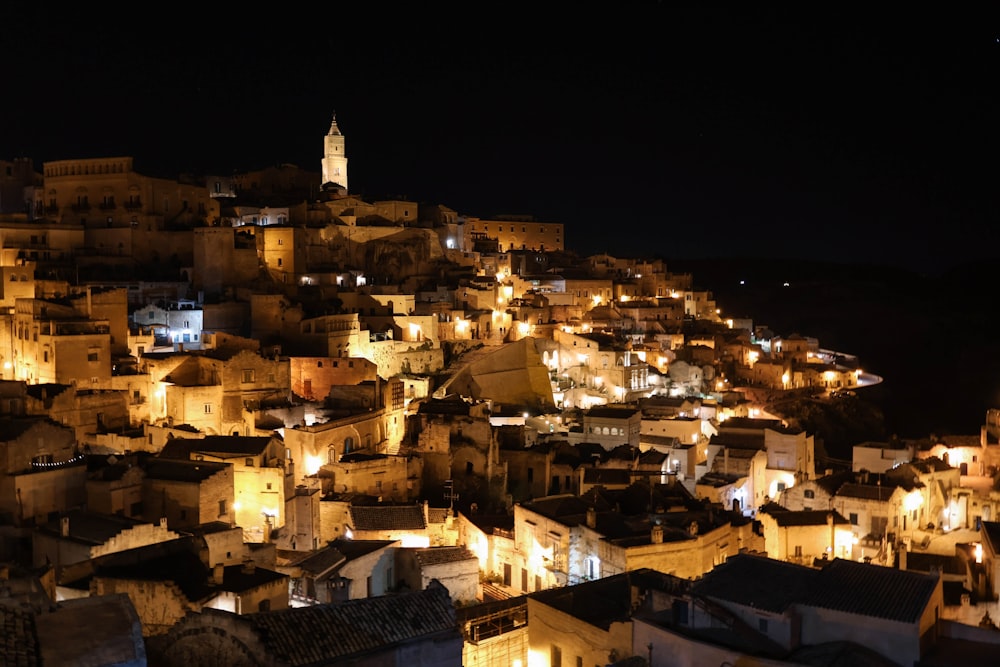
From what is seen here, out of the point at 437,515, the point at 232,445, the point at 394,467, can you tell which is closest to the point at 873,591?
the point at 437,515

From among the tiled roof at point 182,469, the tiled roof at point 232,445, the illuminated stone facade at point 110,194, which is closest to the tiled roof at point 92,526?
the tiled roof at point 182,469

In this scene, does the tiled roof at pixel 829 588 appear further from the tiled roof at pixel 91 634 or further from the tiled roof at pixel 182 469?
the tiled roof at pixel 182 469

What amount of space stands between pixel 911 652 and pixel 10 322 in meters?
27.6

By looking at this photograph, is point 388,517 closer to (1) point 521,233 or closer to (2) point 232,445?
(2) point 232,445

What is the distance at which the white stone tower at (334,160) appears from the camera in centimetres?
6066

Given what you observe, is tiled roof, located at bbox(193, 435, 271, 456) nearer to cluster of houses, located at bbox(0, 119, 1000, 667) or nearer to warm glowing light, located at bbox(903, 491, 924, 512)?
cluster of houses, located at bbox(0, 119, 1000, 667)

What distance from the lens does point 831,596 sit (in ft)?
40.4

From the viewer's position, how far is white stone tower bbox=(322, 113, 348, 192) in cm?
6066

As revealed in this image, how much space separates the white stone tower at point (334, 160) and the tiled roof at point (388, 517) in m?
42.2

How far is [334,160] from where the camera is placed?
2392 inches

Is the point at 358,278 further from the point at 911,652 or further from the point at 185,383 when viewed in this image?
the point at 911,652

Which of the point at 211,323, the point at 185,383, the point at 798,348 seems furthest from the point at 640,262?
the point at 185,383

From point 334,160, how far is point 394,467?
4034 cm

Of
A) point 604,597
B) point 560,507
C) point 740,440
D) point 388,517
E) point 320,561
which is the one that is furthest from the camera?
point 740,440
